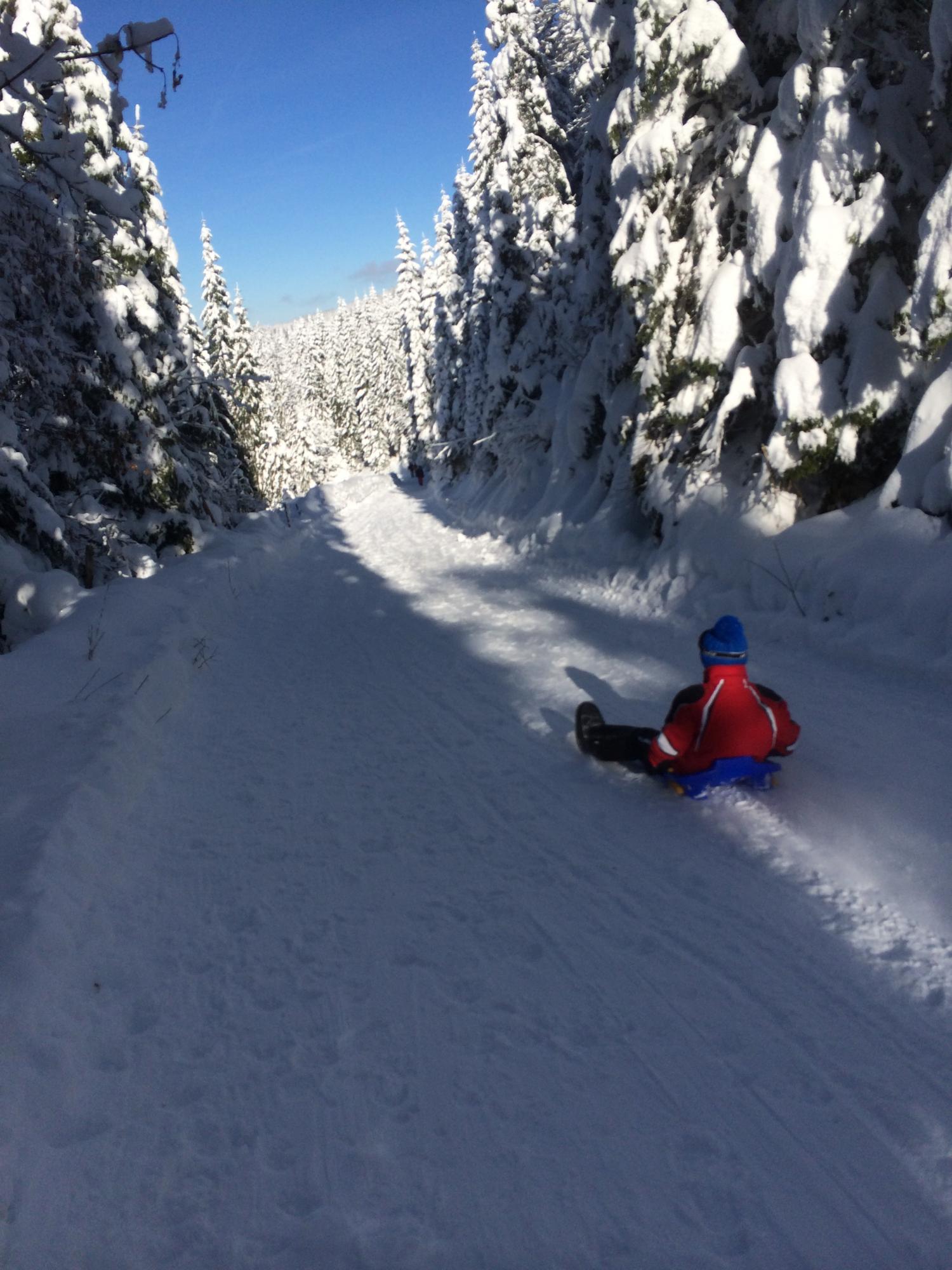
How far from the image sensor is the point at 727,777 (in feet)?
14.4

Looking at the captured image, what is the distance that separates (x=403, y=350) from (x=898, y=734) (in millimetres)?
57807

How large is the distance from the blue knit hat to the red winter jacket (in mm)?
40

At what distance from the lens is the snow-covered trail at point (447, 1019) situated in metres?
2.18

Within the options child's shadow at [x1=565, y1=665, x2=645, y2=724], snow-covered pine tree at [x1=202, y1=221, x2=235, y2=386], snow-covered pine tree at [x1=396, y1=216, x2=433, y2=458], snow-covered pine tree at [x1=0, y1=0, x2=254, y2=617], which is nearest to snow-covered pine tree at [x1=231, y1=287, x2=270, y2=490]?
snow-covered pine tree at [x1=202, y1=221, x2=235, y2=386]

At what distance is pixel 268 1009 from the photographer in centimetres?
314

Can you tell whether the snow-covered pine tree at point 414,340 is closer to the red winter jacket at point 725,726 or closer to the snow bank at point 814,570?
the snow bank at point 814,570

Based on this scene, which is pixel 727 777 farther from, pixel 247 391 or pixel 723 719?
pixel 247 391

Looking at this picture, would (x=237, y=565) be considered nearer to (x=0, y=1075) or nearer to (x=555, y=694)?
(x=555, y=694)

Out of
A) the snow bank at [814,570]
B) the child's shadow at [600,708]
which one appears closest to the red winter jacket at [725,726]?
the child's shadow at [600,708]

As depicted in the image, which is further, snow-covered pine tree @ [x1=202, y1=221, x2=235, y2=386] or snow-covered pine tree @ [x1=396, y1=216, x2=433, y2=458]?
snow-covered pine tree @ [x1=396, y1=216, x2=433, y2=458]

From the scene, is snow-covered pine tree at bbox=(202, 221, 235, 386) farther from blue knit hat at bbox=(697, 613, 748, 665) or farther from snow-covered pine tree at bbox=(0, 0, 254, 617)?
blue knit hat at bbox=(697, 613, 748, 665)

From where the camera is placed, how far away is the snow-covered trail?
7.14ft

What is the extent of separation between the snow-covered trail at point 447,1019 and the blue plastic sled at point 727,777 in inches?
5.1

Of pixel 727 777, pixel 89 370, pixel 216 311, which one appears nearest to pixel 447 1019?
pixel 727 777
